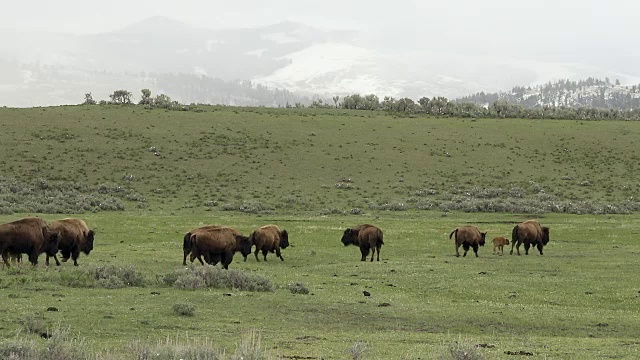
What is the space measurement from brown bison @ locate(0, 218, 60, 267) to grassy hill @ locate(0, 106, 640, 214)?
29911mm

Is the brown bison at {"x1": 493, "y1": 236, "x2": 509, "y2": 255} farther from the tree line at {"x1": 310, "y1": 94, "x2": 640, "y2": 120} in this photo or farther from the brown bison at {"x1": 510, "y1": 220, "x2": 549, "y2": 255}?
the tree line at {"x1": 310, "y1": 94, "x2": 640, "y2": 120}

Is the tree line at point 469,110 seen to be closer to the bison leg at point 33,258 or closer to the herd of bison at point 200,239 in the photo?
the herd of bison at point 200,239

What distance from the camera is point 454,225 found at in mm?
49312

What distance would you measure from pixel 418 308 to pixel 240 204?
4310cm

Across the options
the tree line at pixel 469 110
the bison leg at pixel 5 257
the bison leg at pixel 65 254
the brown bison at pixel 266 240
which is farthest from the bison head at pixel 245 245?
the tree line at pixel 469 110

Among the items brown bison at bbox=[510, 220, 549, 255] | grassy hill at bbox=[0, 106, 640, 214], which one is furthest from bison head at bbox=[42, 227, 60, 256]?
grassy hill at bbox=[0, 106, 640, 214]

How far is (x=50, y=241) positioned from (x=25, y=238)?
1.67 meters

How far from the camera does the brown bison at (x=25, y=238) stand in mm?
21828

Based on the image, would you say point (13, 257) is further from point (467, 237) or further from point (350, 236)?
point (467, 237)

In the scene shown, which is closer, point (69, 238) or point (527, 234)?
point (69, 238)

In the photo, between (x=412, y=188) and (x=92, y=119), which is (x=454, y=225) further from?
(x=92, y=119)

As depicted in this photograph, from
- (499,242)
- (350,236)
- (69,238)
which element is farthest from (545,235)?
(69,238)

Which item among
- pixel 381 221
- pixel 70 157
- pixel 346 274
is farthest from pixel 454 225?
pixel 70 157

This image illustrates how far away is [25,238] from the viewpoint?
73.3ft
